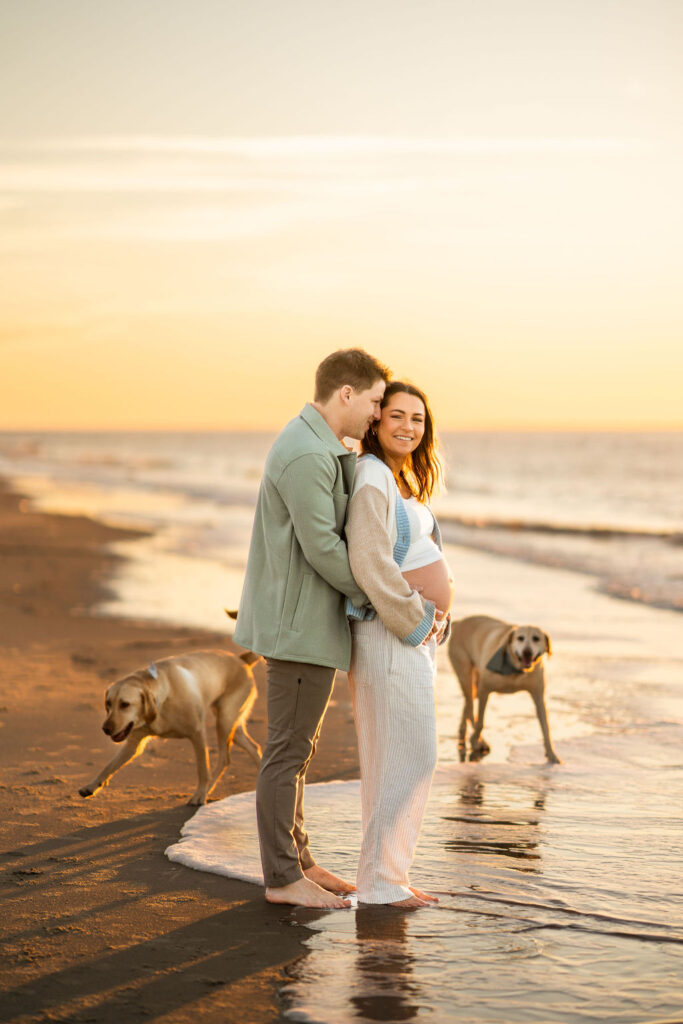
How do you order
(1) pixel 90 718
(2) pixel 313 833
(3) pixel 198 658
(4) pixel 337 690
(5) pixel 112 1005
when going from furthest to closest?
(4) pixel 337 690 → (1) pixel 90 718 → (3) pixel 198 658 → (2) pixel 313 833 → (5) pixel 112 1005

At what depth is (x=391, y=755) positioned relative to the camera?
4094 millimetres

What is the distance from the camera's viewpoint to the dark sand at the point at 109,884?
325 centimetres

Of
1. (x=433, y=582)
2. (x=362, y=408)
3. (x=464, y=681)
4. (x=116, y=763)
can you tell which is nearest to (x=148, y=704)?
(x=116, y=763)

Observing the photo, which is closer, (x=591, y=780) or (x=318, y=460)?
(x=318, y=460)

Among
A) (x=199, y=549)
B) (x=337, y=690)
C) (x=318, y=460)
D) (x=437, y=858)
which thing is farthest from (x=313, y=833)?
(x=199, y=549)

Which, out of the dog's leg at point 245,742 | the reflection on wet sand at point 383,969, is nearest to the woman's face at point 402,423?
the reflection on wet sand at point 383,969

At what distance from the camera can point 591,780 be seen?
19.8 ft

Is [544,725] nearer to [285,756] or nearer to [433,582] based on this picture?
[433,582]

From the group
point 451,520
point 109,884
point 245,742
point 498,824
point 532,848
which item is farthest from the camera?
point 451,520

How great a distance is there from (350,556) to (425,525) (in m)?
0.44

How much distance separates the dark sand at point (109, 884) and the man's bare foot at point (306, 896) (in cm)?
6

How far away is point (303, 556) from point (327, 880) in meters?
1.35

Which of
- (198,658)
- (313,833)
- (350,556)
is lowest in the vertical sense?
(313,833)

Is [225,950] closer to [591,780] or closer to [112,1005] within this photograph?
[112,1005]
